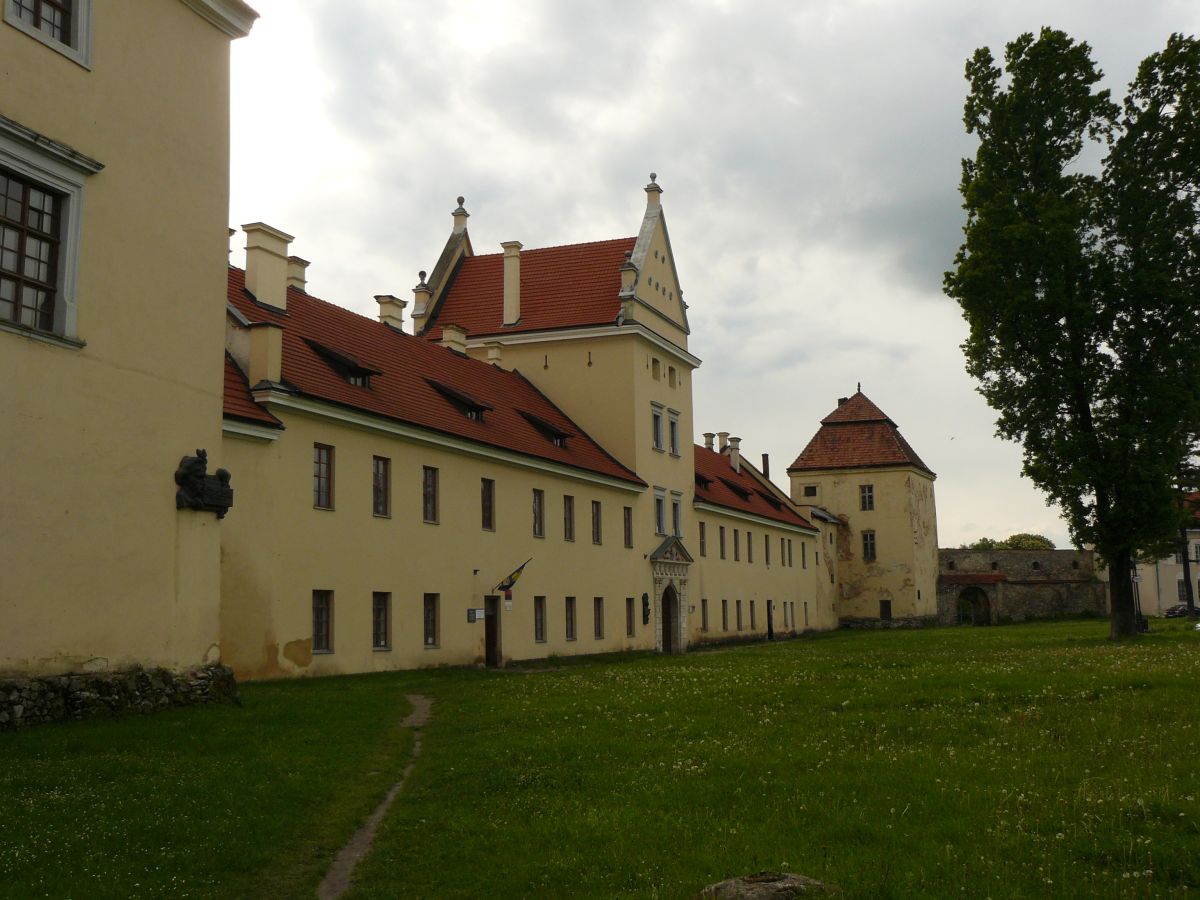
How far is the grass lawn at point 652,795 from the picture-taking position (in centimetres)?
830

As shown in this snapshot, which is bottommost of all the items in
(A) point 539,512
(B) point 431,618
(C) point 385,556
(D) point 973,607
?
(D) point 973,607

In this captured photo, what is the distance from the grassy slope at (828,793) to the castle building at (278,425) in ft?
19.5

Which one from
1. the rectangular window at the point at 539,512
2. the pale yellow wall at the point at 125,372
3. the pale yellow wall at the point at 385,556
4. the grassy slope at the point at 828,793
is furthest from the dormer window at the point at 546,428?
the grassy slope at the point at 828,793

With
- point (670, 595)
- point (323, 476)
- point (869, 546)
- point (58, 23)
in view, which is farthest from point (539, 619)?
point (869, 546)

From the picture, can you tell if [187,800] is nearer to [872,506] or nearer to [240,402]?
[240,402]

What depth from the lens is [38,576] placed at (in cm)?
1587

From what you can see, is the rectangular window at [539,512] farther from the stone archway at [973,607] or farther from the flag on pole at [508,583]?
the stone archway at [973,607]

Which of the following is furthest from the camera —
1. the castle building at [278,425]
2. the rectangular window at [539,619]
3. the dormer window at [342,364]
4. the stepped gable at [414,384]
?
the rectangular window at [539,619]

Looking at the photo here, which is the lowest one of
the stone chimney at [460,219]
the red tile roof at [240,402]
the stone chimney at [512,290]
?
the red tile roof at [240,402]

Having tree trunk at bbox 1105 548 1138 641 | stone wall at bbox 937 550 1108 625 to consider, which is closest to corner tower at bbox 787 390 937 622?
stone wall at bbox 937 550 1108 625

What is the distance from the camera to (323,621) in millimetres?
27312

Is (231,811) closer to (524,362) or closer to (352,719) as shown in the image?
(352,719)

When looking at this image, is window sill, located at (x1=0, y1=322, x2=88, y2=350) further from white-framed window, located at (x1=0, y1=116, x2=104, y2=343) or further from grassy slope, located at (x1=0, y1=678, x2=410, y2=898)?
grassy slope, located at (x1=0, y1=678, x2=410, y2=898)

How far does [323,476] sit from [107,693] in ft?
38.0
